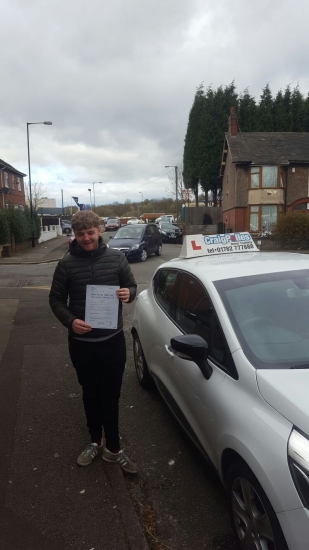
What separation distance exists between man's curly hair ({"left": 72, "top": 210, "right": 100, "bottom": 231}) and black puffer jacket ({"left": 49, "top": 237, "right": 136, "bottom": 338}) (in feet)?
0.50

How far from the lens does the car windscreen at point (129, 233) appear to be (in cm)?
1912

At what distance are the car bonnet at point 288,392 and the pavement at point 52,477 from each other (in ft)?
3.80

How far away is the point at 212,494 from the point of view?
2840 mm

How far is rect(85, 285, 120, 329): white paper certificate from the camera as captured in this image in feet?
9.39

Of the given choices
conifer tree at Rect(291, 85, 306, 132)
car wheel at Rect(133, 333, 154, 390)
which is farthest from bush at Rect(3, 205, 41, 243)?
conifer tree at Rect(291, 85, 306, 132)

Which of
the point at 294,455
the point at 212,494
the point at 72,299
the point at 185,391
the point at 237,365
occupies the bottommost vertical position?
the point at 212,494

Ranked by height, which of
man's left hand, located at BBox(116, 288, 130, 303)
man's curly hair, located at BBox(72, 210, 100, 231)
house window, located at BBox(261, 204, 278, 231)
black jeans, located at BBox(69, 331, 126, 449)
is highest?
house window, located at BBox(261, 204, 278, 231)

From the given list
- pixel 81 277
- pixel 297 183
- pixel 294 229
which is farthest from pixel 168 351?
pixel 297 183

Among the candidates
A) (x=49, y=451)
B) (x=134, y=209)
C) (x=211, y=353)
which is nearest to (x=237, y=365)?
→ (x=211, y=353)

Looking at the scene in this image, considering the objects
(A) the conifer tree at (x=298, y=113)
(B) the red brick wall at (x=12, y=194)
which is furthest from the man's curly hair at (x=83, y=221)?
(A) the conifer tree at (x=298, y=113)

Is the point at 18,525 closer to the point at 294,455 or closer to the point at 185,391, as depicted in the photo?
the point at 185,391

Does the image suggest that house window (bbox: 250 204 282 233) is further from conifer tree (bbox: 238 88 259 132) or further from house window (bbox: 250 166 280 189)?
conifer tree (bbox: 238 88 259 132)

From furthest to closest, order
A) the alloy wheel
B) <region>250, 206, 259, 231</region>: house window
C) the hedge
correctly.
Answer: <region>250, 206, 259, 231</region>: house window
the hedge
the alloy wheel

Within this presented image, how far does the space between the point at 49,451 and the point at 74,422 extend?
517mm
